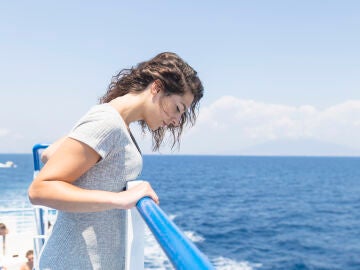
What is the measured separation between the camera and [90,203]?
45.6 inches

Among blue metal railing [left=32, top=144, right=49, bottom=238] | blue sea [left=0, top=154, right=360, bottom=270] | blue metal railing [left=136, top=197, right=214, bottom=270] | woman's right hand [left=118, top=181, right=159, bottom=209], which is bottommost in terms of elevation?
blue metal railing [left=136, top=197, right=214, bottom=270]

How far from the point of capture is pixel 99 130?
4.01 ft

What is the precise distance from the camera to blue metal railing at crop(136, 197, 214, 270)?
28.9 inches

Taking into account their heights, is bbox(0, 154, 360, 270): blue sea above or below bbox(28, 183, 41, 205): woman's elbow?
above

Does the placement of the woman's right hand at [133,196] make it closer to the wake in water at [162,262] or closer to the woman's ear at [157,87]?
the woman's ear at [157,87]

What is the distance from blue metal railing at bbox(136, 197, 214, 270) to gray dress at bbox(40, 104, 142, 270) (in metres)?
0.25

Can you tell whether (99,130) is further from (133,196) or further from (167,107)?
(167,107)

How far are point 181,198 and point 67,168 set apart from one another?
148 ft

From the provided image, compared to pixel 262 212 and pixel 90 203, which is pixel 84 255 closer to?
pixel 90 203

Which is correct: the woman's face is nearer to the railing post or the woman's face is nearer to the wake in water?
the railing post

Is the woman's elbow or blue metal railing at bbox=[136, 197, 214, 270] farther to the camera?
the woman's elbow

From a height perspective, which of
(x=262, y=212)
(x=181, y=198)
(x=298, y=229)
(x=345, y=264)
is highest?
(x=181, y=198)

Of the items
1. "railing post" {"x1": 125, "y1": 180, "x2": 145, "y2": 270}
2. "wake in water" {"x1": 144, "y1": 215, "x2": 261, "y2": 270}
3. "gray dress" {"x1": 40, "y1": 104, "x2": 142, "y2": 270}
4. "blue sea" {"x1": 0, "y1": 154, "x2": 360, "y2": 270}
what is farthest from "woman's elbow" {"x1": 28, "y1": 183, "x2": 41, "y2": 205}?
"wake in water" {"x1": 144, "y1": 215, "x2": 261, "y2": 270}

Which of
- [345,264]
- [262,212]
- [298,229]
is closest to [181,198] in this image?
[262,212]
